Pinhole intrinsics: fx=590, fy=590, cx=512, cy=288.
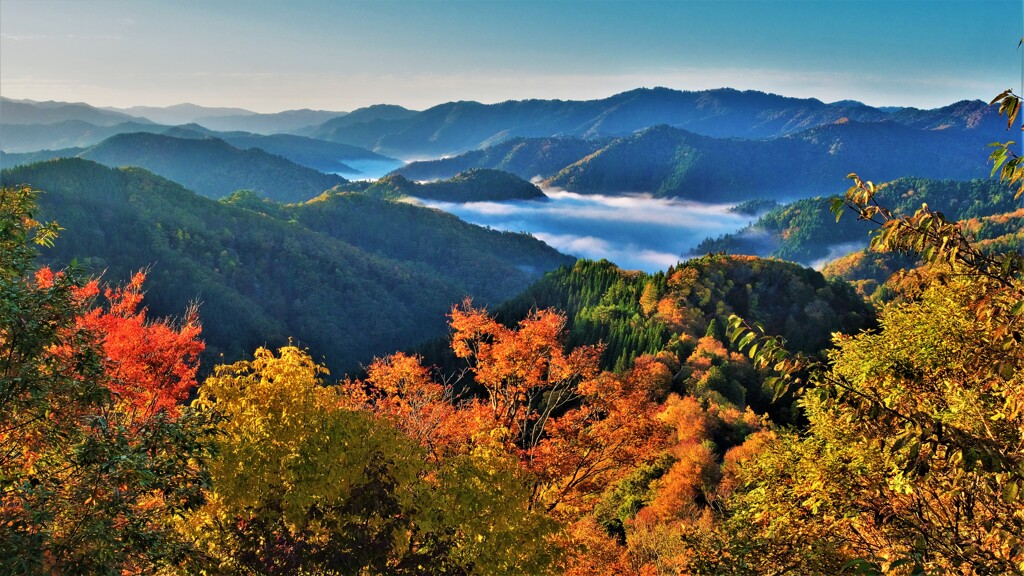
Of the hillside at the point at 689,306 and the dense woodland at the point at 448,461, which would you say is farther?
the hillside at the point at 689,306

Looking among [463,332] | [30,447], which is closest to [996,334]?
[30,447]

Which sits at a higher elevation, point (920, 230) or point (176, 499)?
point (920, 230)

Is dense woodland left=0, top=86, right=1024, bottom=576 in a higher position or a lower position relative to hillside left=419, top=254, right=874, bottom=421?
higher

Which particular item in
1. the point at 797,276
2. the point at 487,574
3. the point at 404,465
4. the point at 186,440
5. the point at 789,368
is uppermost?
the point at 789,368

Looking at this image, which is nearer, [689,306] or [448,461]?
[448,461]

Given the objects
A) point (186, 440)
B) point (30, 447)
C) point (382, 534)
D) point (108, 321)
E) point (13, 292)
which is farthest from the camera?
point (108, 321)

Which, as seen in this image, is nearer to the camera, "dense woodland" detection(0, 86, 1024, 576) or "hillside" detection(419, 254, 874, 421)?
"dense woodland" detection(0, 86, 1024, 576)

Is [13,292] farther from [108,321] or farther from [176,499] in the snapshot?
[108,321]

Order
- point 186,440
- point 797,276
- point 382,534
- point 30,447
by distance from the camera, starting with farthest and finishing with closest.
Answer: point 797,276, point 382,534, point 30,447, point 186,440

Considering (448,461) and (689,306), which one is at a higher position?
(448,461)

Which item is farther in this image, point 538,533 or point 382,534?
point 538,533

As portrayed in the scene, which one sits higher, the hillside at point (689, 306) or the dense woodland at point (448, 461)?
the dense woodland at point (448, 461)
